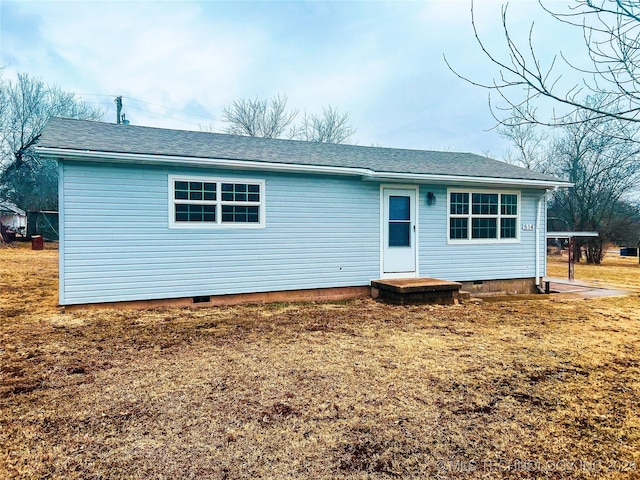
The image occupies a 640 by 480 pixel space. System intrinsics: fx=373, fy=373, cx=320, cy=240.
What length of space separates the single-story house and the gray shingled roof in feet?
0.16

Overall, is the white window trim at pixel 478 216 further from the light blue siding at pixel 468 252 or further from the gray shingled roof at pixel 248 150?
the gray shingled roof at pixel 248 150

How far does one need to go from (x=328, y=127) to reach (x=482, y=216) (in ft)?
66.0

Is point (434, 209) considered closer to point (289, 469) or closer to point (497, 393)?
point (497, 393)

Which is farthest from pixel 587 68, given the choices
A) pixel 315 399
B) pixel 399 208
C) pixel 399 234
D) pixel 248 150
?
pixel 248 150

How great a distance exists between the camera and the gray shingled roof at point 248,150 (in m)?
6.25

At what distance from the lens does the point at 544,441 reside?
2387 mm

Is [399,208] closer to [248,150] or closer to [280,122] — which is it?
[248,150]

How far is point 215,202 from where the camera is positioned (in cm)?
674

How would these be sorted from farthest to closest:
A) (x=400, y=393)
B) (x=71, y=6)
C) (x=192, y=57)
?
(x=192, y=57) < (x=71, y=6) < (x=400, y=393)

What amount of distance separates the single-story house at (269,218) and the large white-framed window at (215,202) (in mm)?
19

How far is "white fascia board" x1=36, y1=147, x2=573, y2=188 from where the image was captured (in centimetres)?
572

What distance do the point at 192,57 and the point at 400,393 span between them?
17.3 meters

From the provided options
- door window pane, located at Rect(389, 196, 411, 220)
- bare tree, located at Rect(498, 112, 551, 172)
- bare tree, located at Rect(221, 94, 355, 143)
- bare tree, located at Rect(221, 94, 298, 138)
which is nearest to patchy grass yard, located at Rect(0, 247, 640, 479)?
door window pane, located at Rect(389, 196, 411, 220)

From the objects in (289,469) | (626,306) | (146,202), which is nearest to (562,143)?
(626,306)
